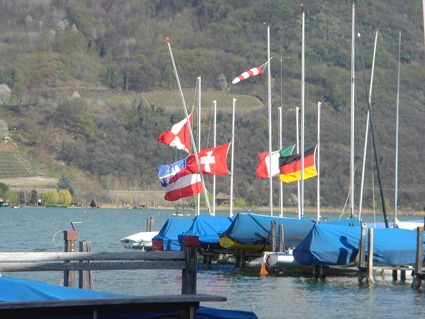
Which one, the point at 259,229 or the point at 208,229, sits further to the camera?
the point at 208,229

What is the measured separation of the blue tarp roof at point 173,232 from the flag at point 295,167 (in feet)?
14.2

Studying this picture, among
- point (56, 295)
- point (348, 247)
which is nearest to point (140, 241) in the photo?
point (348, 247)

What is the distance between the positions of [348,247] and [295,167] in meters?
11.2

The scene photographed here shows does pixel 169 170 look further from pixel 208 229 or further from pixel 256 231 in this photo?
pixel 256 231

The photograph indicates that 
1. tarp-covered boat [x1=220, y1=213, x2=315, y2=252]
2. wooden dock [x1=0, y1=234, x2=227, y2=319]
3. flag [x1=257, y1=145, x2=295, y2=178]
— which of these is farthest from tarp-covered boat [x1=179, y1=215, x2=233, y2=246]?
wooden dock [x1=0, y1=234, x2=227, y2=319]

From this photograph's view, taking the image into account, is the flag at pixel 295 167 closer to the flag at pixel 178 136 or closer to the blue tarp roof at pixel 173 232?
the flag at pixel 178 136

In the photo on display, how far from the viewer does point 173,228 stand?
4000 centimetres

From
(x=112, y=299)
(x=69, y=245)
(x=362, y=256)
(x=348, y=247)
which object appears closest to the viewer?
(x=112, y=299)

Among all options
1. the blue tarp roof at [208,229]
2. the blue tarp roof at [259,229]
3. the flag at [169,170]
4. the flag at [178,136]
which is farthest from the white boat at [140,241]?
the blue tarp roof at [259,229]

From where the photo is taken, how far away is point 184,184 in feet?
137

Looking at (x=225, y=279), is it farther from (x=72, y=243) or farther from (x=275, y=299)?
(x=72, y=243)

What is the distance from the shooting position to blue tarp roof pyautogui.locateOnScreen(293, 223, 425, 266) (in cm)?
3131

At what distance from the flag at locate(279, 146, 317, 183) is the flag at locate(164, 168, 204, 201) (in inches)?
135

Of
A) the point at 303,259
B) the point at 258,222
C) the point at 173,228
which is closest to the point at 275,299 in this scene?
the point at 303,259
